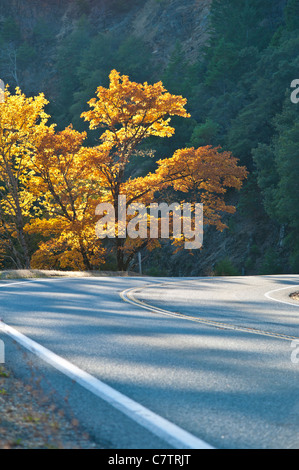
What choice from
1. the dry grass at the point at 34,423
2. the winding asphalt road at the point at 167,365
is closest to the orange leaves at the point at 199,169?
the winding asphalt road at the point at 167,365

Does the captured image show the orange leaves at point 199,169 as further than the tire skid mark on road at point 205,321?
Yes

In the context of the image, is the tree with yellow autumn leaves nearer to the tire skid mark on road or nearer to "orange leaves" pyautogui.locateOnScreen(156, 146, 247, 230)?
"orange leaves" pyautogui.locateOnScreen(156, 146, 247, 230)

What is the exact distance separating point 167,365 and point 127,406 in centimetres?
172

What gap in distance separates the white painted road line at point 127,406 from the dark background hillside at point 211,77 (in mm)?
30048

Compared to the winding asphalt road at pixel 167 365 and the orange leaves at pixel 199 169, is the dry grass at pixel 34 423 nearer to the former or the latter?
the winding asphalt road at pixel 167 365

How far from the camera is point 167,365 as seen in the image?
6.31 meters

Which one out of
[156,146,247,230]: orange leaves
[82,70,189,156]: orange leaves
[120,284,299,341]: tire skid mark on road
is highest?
[82,70,189,156]: orange leaves

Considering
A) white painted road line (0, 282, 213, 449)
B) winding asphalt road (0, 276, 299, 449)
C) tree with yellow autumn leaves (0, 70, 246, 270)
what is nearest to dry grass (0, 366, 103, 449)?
winding asphalt road (0, 276, 299, 449)

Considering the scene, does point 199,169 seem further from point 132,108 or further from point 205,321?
point 205,321

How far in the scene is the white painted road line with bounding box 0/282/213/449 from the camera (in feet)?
12.8

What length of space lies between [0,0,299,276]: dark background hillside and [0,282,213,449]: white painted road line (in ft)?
98.6

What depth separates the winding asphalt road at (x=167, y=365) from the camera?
4172 millimetres

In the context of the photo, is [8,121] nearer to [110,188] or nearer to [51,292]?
[110,188]

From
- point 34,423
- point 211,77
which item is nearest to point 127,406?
point 34,423
